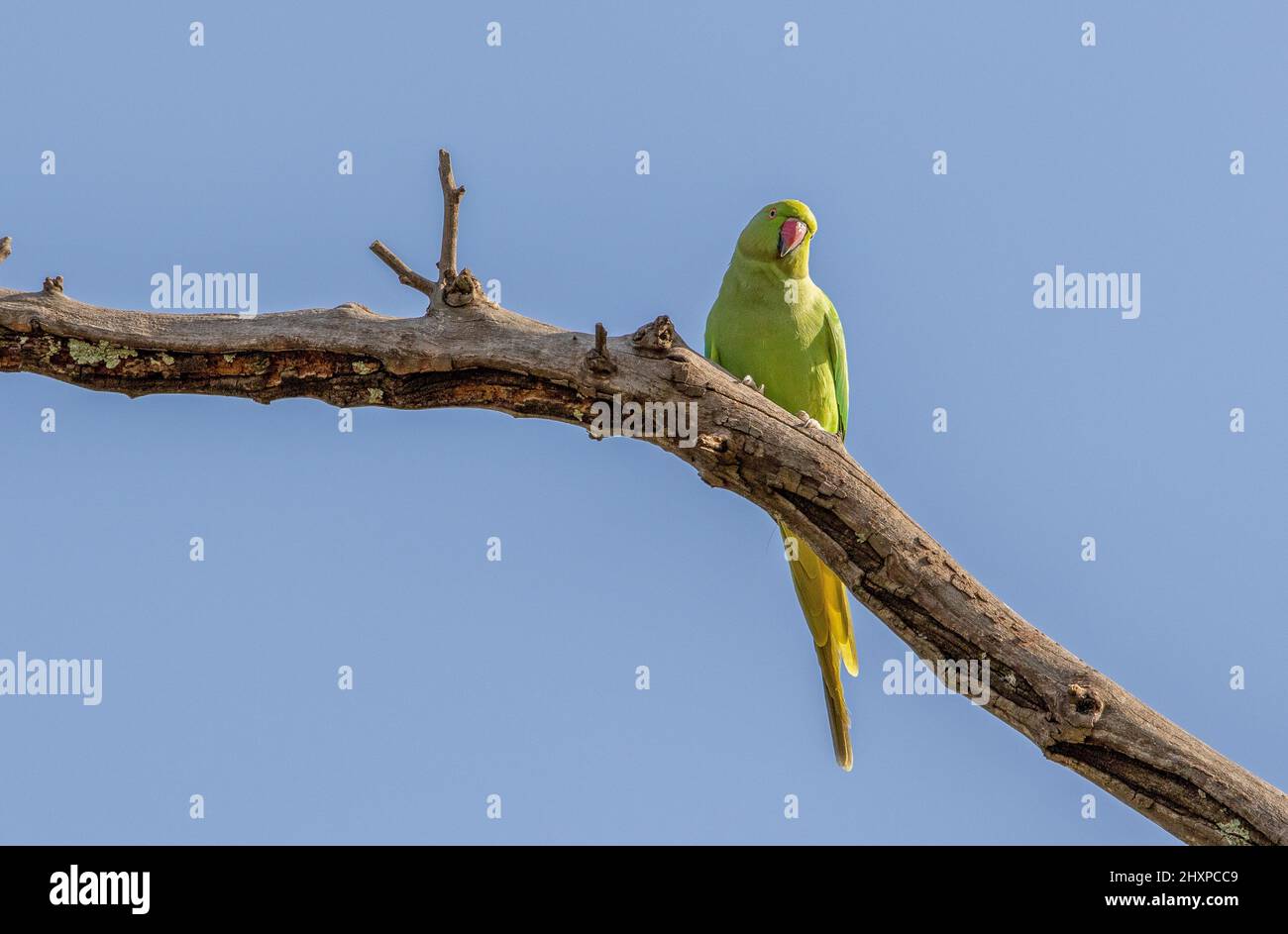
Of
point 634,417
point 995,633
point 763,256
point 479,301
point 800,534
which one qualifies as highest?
point 763,256

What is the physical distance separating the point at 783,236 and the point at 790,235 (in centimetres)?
5

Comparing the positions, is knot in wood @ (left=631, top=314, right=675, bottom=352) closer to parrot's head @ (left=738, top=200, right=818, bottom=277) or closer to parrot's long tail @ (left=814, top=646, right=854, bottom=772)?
parrot's head @ (left=738, top=200, right=818, bottom=277)

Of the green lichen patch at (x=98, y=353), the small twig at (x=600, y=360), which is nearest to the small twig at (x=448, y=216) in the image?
the small twig at (x=600, y=360)

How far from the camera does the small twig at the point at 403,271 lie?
15.7 ft

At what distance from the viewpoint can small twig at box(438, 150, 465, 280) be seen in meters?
4.53

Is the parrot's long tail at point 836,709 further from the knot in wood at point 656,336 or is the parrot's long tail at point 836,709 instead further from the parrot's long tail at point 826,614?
the knot in wood at point 656,336

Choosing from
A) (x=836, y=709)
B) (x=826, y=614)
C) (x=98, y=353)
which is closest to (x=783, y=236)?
(x=826, y=614)

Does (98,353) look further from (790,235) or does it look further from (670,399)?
(790,235)

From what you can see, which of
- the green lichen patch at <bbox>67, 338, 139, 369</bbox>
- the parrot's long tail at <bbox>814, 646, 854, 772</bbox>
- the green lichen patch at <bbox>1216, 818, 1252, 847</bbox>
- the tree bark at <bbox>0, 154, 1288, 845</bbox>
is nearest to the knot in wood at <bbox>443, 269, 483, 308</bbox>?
the tree bark at <bbox>0, 154, 1288, 845</bbox>

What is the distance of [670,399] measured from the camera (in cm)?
489
